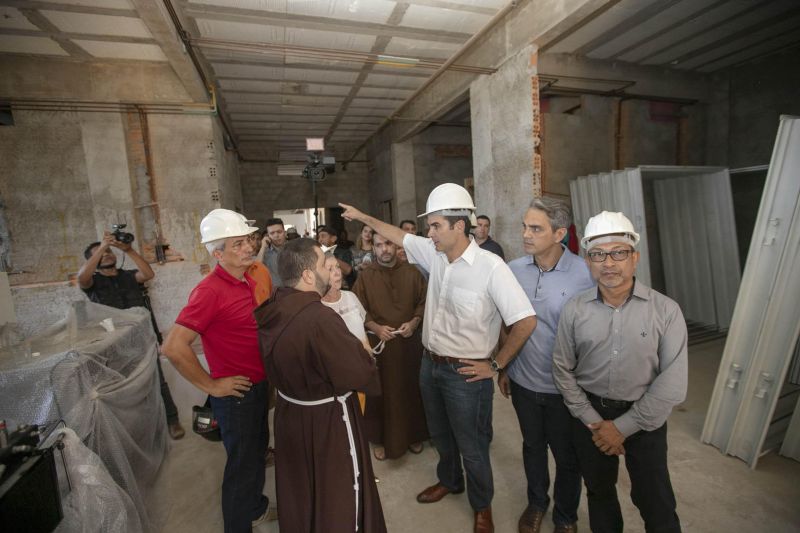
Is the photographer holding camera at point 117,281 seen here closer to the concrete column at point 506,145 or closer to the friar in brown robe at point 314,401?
the friar in brown robe at point 314,401

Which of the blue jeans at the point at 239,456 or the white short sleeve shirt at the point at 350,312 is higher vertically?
the white short sleeve shirt at the point at 350,312

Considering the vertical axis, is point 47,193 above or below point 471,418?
above

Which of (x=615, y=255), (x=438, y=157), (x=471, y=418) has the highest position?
(x=438, y=157)

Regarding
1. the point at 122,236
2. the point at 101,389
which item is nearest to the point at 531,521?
the point at 101,389

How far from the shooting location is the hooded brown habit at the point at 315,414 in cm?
149

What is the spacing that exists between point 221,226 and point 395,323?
137 centimetres

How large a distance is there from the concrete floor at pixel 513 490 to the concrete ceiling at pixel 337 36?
370 cm

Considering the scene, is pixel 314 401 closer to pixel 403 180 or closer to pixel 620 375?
pixel 620 375

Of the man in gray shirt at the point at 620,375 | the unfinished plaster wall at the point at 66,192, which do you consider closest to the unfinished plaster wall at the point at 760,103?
the man in gray shirt at the point at 620,375

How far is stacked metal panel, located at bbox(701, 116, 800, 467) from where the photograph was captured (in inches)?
99.1

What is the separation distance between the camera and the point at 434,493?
239cm

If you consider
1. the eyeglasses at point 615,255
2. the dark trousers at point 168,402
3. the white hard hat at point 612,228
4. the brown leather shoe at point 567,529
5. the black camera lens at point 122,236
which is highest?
the black camera lens at point 122,236

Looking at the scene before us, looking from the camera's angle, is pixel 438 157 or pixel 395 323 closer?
pixel 395 323

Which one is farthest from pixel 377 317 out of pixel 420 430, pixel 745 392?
pixel 745 392
